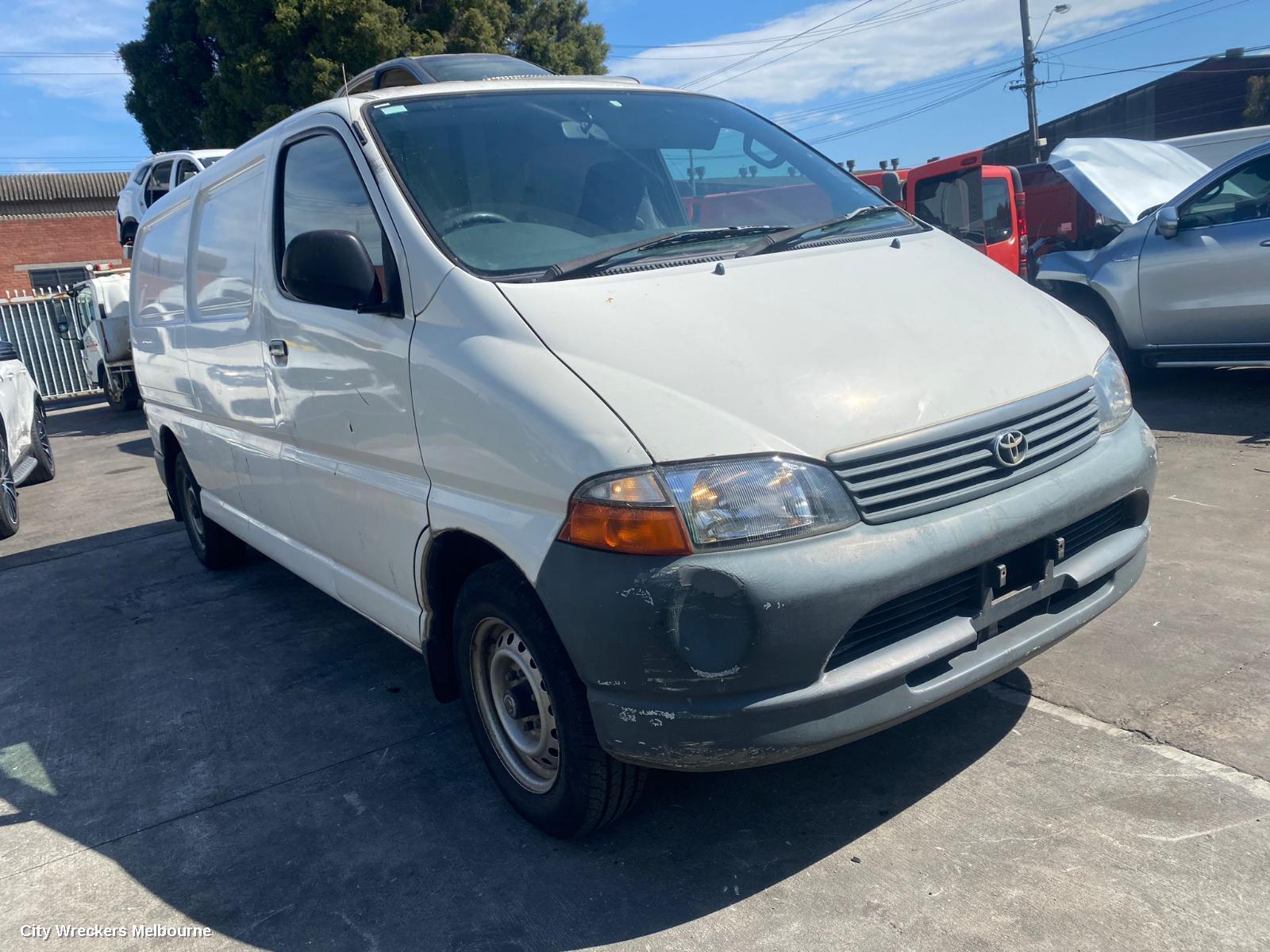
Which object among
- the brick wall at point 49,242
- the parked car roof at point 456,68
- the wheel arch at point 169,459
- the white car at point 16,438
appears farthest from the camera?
the brick wall at point 49,242

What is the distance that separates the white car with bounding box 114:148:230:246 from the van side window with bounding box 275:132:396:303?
9.00 meters

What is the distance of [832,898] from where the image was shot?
8.44 ft

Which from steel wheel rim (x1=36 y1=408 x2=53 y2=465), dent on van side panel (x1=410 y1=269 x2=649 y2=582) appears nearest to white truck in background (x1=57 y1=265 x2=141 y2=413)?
steel wheel rim (x1=36 y1=408 x2=53 y2=465)

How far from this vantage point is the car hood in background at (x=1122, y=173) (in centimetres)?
996

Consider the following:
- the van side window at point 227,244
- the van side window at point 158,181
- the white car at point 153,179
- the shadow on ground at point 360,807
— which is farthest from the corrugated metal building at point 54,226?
the shadow on ground at point 360,807

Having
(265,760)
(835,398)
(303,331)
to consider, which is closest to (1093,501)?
(835,398)

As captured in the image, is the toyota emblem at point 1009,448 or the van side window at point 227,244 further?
the van side window at point 227,244

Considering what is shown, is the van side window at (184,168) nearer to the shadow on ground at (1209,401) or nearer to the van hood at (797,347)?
the shadow on ground at (1209,401)

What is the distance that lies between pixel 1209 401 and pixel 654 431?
696 cm

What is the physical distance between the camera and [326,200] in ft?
11.8

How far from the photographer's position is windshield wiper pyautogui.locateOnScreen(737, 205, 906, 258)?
3.20 m

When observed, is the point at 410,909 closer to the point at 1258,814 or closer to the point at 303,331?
the point at 303,331

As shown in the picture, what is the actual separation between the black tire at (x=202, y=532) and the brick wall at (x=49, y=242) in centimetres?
3002

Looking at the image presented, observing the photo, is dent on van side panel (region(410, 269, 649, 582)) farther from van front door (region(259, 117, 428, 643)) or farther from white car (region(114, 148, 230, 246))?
white car (region(114, 148, 230, 246))
